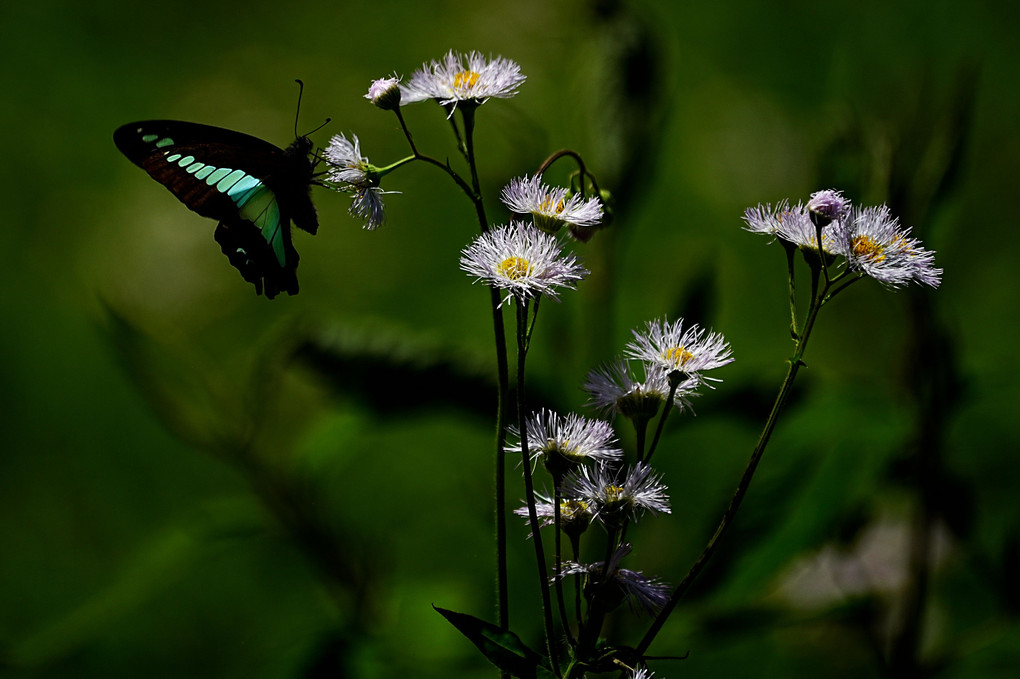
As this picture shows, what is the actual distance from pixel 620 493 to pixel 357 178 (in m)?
0.32

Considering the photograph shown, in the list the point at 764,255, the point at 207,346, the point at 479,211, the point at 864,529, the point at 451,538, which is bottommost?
the point at 479,211

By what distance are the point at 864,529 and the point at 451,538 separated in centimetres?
118

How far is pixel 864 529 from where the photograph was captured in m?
1.25

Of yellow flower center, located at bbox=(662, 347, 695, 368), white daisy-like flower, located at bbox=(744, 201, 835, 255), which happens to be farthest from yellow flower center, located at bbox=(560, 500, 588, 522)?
white daisy-like flower, located at bbox=(744, 201, 835, 255)

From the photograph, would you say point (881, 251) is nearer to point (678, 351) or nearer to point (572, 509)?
point (678, 351)

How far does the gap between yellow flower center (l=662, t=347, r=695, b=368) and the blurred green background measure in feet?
1.30

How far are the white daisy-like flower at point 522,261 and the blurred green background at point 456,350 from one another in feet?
1.61

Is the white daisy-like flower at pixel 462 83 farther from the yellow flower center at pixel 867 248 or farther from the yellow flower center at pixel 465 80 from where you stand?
the yellow flower center at pixel 867 248

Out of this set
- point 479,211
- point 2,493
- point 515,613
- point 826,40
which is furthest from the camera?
point 826,40

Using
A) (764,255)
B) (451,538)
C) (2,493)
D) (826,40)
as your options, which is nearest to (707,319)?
(451,538)

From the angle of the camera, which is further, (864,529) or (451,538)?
(451,538)

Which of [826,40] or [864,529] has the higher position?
[826,40]

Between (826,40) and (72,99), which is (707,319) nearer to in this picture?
(826,40)

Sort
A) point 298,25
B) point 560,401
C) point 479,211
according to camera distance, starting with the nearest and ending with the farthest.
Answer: point 479,211
point 560,401
point 298,25
